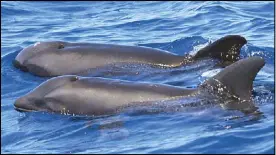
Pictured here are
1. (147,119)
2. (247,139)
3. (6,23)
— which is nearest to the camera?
(247,139)

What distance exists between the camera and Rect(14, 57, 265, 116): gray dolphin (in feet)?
34.7

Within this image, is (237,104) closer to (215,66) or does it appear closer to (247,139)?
(247,139)

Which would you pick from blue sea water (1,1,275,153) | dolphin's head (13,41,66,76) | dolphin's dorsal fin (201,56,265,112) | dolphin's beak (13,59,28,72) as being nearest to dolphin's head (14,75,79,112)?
blue sea water (1,1,275,153)

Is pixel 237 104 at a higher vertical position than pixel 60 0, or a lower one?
lower

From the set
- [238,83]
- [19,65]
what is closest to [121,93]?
[238,83]

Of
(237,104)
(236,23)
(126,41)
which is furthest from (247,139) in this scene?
(236,23)

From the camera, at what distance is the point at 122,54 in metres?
14.4

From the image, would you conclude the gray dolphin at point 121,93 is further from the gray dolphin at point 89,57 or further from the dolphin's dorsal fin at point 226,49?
the dolphin's dorsal fin at point 226,49

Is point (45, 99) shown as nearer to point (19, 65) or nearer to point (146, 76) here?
point (146, 76)

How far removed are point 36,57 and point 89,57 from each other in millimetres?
1150

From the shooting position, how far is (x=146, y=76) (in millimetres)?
13633

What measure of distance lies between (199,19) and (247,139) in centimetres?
1263

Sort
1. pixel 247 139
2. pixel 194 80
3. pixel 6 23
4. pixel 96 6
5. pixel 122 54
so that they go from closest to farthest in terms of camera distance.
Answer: pixel 247 139 → pixel 194 80 → pixel 122 54 → pixel 6 23 → pixel 96 6

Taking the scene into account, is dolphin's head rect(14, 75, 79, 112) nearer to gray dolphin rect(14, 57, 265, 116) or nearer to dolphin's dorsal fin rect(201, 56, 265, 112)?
gray dolphin rect(14, 57, 265, 116)
